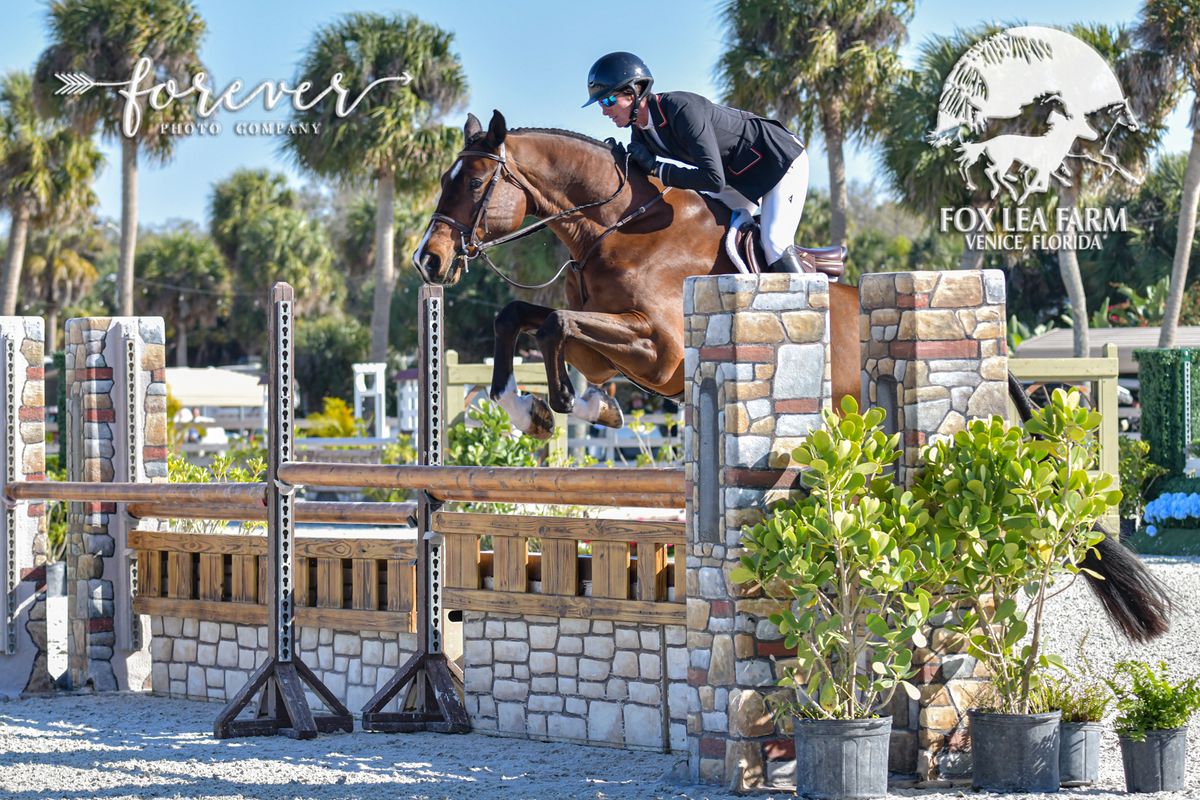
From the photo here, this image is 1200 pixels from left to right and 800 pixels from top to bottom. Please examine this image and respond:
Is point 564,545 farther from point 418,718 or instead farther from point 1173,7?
point 1173,7

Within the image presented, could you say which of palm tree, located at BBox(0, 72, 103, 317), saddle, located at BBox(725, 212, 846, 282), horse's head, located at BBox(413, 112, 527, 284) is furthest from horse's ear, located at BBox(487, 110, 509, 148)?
palm tree, located at BBox(0, 72, 103, 317)

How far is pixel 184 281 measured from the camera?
42.9 meters

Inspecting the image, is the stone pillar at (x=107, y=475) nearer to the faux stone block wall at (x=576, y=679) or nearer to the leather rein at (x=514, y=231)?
the faux stone block wall at (x=576, y=679)

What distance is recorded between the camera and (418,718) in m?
6.12

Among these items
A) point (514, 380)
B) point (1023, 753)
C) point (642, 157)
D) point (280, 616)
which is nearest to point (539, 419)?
point (514, 380)

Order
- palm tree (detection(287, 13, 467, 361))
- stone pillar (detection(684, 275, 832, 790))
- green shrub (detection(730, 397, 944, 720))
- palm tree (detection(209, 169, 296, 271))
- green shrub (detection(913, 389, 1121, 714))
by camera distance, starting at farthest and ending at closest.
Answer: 1. palm tree (detection(209, 169, 296, 271))
2. palm tree (detection(287, 13, 467, 361))
3. stone pillar (detection(684, 275, 832, 790))
4. green shrub (detection(913, 389, 1121, 714))
5. green shrub (detection(730, 397, 944, 720))

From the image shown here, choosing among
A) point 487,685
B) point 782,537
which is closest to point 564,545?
point 487,685

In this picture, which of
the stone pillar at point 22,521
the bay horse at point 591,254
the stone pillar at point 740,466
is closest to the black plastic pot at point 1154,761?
the stone pillar at point 740,466

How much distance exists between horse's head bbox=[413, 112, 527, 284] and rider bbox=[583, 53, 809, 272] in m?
0.47

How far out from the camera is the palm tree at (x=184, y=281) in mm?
42625

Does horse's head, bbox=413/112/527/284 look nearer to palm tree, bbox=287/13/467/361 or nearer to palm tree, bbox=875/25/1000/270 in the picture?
palm tree, bbox=875/25/1000/270

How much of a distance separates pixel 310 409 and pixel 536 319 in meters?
33.9

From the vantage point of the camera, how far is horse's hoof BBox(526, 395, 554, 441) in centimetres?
576

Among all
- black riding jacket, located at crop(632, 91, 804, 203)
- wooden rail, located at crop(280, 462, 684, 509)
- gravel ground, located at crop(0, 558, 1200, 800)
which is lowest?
gravel ground, located at crop(0, 558, 1200, 800)
